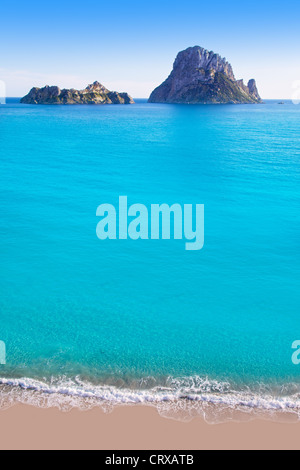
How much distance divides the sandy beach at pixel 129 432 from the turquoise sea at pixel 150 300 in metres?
0.79

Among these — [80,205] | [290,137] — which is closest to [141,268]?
[80,205]

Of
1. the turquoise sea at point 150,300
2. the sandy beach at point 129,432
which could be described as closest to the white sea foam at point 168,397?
the turquoise sea at point 150,300

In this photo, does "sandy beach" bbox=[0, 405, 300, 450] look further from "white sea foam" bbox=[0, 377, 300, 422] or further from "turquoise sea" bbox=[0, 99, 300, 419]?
"turquoise sea" bbox=[0, 99, 300, 419]

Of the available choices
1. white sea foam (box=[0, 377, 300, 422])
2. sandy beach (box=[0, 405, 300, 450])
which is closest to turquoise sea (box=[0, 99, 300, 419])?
white sea foam (box=[0, 377, 300, 422])

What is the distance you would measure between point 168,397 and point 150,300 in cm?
859

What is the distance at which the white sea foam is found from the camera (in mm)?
15750

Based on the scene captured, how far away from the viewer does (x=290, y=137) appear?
9469cm

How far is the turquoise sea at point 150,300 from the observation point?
17.1 meters

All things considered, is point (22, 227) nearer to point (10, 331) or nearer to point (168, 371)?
point (10, 331)

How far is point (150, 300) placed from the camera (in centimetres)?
2423

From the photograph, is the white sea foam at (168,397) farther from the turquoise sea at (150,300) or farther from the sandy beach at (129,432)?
the sandy beach at (129,432)

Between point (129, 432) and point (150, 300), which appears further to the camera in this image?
point (150, 300)

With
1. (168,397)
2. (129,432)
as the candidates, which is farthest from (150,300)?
(129,432)

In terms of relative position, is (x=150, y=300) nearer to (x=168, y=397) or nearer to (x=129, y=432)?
(x=168, y=397)
